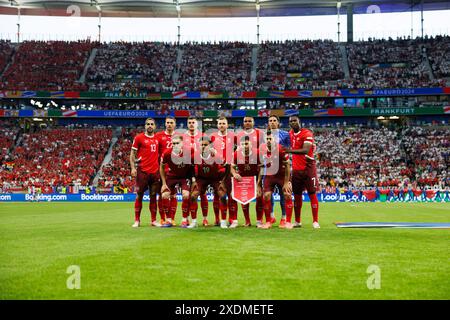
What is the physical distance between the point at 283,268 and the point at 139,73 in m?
56.2

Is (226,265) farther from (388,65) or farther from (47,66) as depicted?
(47,66)

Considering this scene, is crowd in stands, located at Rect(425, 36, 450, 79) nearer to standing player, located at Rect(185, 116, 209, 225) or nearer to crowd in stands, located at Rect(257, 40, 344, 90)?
crowd in stands, located at Rect(257, 40, 344, 90)

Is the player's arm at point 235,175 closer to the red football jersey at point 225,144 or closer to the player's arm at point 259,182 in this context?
the red football jersey at point 225,144

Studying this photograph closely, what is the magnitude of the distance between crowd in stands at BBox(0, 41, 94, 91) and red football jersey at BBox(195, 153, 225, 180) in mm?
47721

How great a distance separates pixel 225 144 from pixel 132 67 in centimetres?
5121

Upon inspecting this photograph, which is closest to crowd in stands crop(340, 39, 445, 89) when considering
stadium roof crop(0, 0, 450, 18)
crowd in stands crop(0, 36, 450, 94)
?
crowd in stands crop(0, 36, 450, 94)

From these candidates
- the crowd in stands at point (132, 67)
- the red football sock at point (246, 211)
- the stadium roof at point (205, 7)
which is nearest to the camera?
the red football sock at point (246, 211)

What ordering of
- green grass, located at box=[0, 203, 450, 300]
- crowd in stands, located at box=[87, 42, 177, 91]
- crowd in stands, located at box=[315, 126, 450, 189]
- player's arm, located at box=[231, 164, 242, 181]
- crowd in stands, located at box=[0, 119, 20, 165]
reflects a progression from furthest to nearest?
crowd in stands, located at box=[87, 42, 177, 91] < crowd in stands, located at box=[0, 119, 20, 165] < crowd in stands, located at box=[315, 126, 450, 189] < player's arm, located at box=[231, 164, 242, 181] < green grass, located at box=[0, 203, 450, 300]

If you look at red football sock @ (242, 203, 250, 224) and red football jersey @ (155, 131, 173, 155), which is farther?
red football jersey @ (155, 131, 173, 155)

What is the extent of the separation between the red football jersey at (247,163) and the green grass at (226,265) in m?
2.29

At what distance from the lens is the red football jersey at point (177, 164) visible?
12.0 metres

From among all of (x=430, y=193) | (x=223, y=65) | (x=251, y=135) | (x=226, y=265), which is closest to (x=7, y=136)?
(x=223, y=65)

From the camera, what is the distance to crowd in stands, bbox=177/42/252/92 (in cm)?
5725

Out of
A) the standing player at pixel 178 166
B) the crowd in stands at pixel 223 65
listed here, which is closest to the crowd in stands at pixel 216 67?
the crowd in stands at pixel 223 65
